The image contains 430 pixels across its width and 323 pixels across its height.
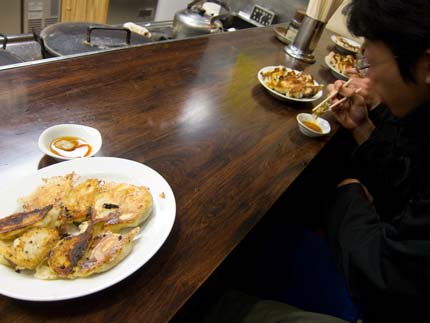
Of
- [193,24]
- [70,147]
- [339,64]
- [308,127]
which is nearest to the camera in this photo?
[70,147]

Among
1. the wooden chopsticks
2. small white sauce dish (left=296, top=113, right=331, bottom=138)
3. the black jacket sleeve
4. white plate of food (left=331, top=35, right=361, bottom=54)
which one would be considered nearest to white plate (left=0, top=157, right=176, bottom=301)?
the black jacket sleeve

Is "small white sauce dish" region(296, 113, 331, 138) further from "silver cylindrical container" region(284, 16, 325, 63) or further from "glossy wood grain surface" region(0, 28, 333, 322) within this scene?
"silver cylindrical container" region(284, 16, 325, 63)

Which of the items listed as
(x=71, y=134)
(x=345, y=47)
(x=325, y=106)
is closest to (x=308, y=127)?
(x=325, y=106)

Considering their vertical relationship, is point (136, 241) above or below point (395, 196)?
above

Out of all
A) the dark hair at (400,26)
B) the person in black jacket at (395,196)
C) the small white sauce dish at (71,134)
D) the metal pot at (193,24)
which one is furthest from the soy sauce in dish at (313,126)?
the metal pot at (193,24)

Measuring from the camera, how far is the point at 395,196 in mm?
1747

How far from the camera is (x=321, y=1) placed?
2.46m

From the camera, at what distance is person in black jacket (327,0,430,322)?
3.57 ft

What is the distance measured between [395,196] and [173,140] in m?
1.21

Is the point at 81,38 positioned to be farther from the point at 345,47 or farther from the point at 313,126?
the point at 345,47

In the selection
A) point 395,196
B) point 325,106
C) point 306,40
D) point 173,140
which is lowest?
point 395,196

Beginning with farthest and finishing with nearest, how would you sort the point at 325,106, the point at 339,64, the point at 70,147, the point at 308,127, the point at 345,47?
the point at 345,47 < the point at 339,64 < the point at 325,106 < the point at 308,127 < the point at 70,147

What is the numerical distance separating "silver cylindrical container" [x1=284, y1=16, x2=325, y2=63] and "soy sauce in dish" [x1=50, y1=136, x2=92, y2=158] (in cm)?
206

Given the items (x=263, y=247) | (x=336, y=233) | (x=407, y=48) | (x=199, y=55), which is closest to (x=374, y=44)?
(x=407, y=48)
